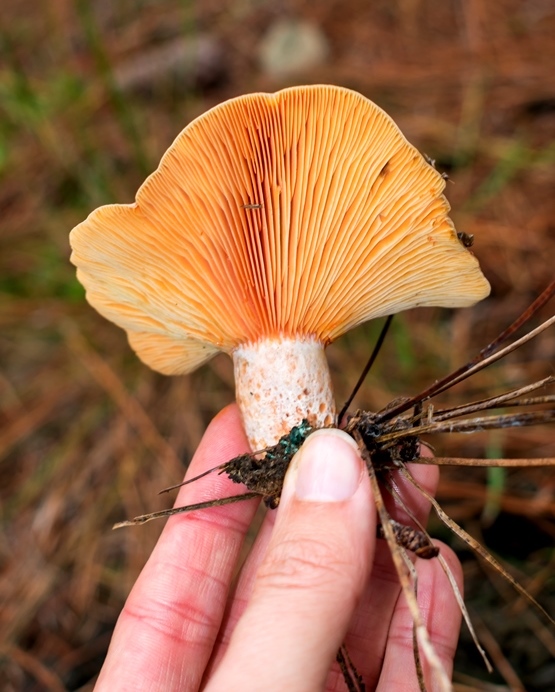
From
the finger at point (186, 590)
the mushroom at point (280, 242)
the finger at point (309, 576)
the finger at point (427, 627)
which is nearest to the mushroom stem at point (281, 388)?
the mushroom at point (280, 242)

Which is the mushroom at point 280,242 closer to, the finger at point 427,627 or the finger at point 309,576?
the finger at point 309,576

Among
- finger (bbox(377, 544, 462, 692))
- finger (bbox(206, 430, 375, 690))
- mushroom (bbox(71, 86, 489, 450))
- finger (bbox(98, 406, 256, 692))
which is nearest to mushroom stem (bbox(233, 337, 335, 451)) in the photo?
mushroom (bbox(71, 86, 489, 450))

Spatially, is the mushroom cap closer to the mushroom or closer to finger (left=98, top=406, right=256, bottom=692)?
the mushroom

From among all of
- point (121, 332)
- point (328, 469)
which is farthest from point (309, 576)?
point (121, 332)

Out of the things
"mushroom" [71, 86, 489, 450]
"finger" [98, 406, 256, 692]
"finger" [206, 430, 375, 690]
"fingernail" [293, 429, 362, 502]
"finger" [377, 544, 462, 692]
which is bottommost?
"finger" [377, 544, 462, 692]

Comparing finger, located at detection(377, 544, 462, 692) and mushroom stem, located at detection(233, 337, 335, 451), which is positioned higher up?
mushroom stem, located at detection(233, 337, 335, 451)
